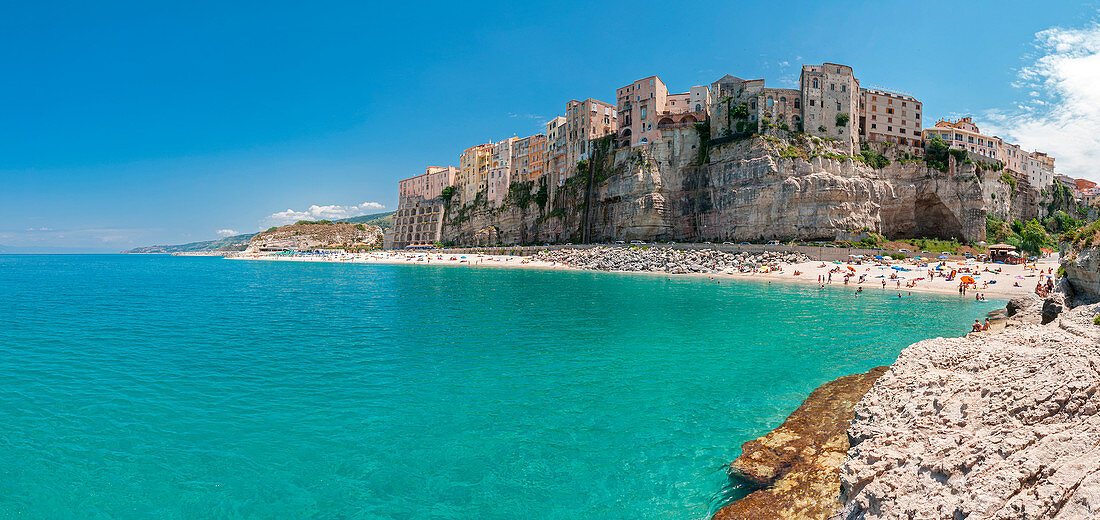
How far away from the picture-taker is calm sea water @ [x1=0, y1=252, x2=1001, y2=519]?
7883 mm

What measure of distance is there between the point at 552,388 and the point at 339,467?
5.73 m

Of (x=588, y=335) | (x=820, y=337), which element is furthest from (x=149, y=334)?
(x=820, y=337)

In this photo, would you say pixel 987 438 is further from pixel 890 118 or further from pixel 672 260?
pixel 890 118

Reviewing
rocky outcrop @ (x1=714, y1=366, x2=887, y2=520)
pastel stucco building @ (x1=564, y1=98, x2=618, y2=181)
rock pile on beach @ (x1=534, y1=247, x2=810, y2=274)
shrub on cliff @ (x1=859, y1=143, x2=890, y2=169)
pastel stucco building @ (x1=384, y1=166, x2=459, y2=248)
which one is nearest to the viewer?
rocky outcrop @ (x1=714, y1=366, x2=887, y2=520)

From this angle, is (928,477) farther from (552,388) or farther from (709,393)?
(552,388)

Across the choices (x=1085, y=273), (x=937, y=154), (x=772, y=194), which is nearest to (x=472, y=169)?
(x=772, y=194)

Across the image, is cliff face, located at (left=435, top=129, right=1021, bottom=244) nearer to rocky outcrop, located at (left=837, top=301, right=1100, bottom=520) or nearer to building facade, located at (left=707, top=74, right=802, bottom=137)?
building facade, located at (left=707, top=74, right=802, bottom=137)

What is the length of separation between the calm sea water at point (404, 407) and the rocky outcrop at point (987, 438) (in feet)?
8.00

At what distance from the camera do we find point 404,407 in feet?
38.2

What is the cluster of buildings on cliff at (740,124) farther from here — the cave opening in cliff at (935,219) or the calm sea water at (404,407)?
the calm sea water at (404,407)

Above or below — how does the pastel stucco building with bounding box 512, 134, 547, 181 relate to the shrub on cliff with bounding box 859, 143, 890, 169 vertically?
above

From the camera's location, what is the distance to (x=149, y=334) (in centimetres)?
2061

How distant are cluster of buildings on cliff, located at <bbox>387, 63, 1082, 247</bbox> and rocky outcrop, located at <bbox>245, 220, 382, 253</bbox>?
193 ft

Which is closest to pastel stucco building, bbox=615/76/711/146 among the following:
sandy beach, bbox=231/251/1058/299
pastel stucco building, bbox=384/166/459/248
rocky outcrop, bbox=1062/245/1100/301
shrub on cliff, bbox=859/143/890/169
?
shrub on cliff, bbox=859/143/890/169
